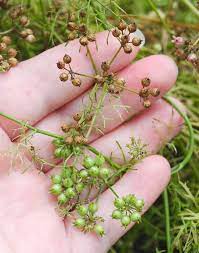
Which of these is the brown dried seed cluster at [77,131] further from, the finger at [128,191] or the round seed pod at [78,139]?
the finger at [128,191]

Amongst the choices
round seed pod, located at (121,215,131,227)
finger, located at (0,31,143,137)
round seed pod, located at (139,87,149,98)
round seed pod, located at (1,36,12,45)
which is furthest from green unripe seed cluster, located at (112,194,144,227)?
round seed pod, located at (1,36,12,45)

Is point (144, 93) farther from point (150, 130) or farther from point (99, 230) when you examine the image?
point (99, 230)

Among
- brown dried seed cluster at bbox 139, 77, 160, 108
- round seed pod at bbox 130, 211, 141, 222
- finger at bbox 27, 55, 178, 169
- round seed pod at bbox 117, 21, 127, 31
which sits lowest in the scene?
round seed pod at bbox 130, 211, 141, 222

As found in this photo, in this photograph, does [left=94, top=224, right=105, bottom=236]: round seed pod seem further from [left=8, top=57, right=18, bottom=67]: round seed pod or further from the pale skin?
[left=8, top=57, right=18, bottom=67]: round seed pod

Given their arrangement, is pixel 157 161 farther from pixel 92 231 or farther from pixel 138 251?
pixel 138 251

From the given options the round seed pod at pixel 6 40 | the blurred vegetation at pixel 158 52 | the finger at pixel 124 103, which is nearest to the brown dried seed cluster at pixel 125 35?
the blurred vegetation at pixel 158 52

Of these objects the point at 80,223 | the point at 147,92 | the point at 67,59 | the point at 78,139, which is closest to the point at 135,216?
the point at 80,223
